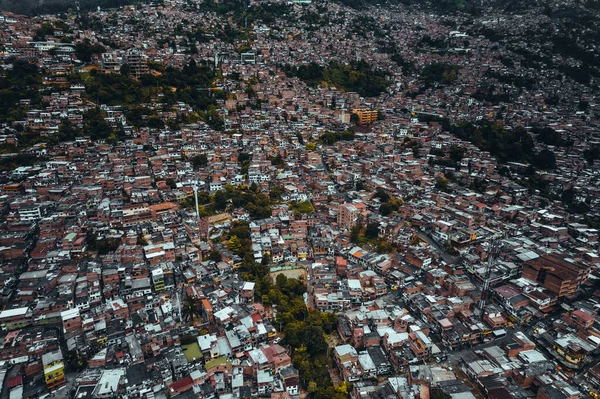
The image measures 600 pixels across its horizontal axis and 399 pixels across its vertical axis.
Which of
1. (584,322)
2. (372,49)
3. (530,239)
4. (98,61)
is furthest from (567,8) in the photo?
(98,61)

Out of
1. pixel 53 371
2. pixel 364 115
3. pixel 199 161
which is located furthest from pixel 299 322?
pixel 364 115

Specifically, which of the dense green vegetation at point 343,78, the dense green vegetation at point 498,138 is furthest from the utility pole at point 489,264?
the dense green vegetation at point 343,78

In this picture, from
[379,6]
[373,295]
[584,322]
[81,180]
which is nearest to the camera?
[584,322]

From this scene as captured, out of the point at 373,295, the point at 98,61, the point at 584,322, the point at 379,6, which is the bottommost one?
the point at 373,295

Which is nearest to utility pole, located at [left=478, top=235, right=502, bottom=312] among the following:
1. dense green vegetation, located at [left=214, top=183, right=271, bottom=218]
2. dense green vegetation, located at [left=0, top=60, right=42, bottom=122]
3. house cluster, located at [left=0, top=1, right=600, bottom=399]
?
house cluster, located at [left=0, top=1, right=600, bottom=399]

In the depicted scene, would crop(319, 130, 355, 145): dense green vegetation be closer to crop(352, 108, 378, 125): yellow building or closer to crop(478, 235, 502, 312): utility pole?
crop(352, 108, 378, 125): yellow building

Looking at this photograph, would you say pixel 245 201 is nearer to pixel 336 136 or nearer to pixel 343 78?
pixel 336 136

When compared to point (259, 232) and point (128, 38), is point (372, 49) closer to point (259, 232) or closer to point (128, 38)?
point (128, 38)
